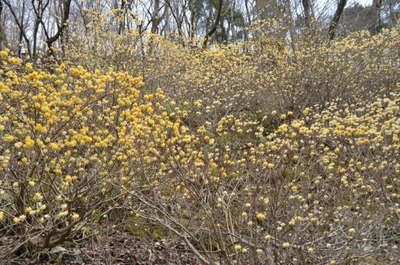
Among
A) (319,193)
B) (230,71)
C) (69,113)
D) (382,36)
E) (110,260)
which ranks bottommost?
(110,260)

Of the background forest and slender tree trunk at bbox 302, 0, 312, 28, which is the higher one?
slender tree trunk at bbox 302, 0, 312, 28

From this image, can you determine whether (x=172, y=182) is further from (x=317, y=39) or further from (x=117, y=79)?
(x=317, y=39)

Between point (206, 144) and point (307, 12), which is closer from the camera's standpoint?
point (206, 144)

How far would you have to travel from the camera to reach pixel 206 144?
17.2 feet

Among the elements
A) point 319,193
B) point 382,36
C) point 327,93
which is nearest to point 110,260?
point 319,193

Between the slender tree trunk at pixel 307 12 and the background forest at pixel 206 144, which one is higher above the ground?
the slender tree trunk at pixel 307 12

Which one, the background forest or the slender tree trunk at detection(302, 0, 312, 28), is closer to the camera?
the background forest

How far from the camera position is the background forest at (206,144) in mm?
2990

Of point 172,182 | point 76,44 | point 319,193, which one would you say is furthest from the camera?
point 76,44

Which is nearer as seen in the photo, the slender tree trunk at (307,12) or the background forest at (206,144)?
the background forest at (206,144)

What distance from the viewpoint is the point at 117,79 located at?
330 cm

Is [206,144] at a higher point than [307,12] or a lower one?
lower

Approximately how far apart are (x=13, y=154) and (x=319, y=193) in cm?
309

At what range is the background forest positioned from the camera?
9.81 ft
